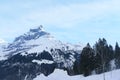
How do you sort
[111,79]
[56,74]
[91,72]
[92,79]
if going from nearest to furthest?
[111,79]
[92,79]
[56,74]
[91,72]

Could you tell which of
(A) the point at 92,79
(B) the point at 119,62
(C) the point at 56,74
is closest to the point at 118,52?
(B) the point at 119,62

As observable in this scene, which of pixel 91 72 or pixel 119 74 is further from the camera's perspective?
pixel 91 72

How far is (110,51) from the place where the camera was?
14750 cm

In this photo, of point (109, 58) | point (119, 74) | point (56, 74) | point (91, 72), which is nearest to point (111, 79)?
point (119, 74)

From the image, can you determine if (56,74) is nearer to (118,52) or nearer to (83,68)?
(83,68)

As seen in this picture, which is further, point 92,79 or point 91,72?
point 91,72

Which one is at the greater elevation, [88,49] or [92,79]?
[88,49]

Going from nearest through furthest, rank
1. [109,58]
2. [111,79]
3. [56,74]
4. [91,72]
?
[111,79] → [56,74] → [91,72] → [109,58]

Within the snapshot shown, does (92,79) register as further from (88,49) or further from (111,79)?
(88,49)

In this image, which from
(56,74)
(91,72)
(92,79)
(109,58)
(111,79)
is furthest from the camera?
(109,58)

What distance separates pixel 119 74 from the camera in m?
77.8

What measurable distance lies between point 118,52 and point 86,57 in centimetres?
3140

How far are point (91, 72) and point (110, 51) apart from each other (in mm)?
35710

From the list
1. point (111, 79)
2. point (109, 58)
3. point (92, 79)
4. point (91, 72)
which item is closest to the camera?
point (111, 79)
